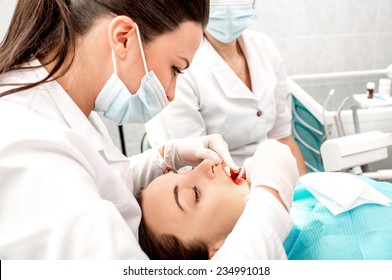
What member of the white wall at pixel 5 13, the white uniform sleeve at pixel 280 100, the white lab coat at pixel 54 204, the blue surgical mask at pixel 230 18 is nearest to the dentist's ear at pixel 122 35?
the white lab coat at pixel 54 204

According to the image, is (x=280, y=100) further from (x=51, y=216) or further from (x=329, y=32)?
(x=51, y=216)

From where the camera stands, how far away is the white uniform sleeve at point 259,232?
2.48 ft

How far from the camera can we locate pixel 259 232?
78cm

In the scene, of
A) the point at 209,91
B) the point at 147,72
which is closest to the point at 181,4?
the point at 147,72

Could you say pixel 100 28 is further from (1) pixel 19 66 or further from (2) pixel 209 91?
(2) pixel 209 91

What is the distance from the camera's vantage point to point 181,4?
0.93m

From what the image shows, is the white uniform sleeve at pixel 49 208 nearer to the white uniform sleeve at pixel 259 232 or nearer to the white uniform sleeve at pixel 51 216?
the white uniform sleeve at pixel 51 216

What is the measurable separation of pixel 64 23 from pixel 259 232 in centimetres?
65

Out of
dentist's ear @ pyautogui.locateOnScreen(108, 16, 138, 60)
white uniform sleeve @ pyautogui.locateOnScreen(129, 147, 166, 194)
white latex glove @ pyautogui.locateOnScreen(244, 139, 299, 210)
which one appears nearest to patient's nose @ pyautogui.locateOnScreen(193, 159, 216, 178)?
white latex glove @ pyautogui.locateOnScreen(244, 139, 299, 210)

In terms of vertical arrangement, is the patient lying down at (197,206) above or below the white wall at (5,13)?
below

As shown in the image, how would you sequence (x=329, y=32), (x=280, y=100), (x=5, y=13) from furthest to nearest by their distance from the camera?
(x=329, y=32) → (x=5, y=13) → (x=280, y=100)

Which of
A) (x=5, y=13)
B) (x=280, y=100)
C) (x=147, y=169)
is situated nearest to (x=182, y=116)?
(x=147, y=169)

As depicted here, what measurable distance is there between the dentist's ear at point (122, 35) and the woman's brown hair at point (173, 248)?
479 mm

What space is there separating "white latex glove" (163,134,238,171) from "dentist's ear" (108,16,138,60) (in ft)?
1.46
